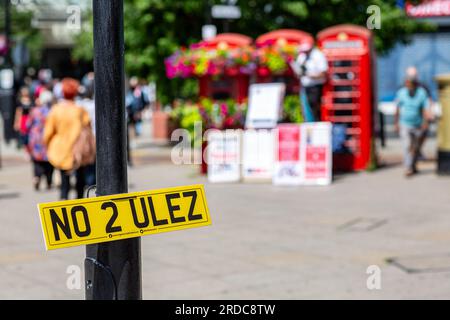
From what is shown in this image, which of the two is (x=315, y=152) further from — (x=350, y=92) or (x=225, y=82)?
(x=225, y=82)

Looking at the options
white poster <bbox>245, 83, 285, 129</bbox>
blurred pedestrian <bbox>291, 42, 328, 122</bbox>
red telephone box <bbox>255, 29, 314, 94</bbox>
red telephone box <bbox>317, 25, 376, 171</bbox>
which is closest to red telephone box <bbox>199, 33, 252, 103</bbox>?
red telephone box <bbox>255, 29, 314, 94</bbox>

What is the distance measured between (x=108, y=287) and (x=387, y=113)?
88.5 feet

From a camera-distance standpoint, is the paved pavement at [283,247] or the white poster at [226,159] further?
the white poster at [226,159]

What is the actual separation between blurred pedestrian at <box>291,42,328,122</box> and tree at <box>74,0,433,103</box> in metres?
4.73

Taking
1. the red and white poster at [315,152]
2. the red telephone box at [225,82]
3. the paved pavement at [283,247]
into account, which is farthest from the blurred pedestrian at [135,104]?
the red and white poster at [315,152]

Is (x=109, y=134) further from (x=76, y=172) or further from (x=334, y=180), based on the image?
(x=334, y=180)

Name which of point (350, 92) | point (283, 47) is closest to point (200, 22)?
point (283, 47)

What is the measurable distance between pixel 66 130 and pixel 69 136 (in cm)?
9

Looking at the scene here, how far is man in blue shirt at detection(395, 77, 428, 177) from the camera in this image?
15531mm

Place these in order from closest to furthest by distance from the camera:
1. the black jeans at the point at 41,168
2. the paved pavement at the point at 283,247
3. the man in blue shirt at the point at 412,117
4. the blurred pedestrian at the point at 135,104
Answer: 1. the paved pavement at the point at 283,247
2. the black jeans at the point at 41,168
3. the man in blue shirt at the point at 412,117
4. the blurred pedestrian at the point at 135,104

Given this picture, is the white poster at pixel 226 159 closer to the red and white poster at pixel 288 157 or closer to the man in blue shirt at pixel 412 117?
Answer: the red and white poster at pixel 288 157

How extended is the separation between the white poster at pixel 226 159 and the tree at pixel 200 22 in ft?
19.4

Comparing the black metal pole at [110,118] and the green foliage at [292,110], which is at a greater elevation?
the black metal pole at [110,118]

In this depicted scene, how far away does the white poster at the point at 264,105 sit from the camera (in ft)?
51.1
